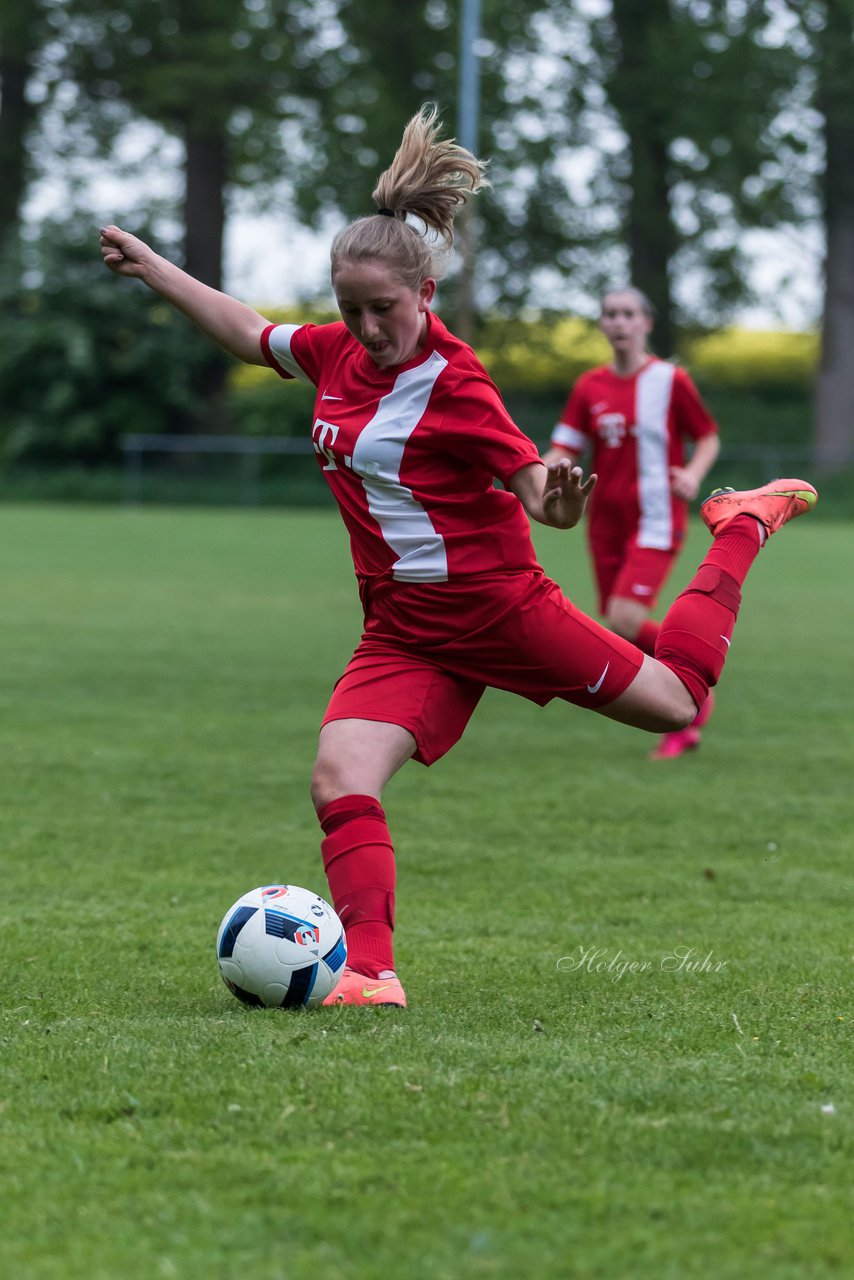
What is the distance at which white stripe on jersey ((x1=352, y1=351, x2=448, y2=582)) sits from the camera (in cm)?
418

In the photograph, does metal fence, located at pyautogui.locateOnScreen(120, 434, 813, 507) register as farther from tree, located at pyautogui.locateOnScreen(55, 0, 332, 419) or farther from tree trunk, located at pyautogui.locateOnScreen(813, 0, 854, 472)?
tree, located at pyautogui.locateOnScreen(55, 0, 332, 419)

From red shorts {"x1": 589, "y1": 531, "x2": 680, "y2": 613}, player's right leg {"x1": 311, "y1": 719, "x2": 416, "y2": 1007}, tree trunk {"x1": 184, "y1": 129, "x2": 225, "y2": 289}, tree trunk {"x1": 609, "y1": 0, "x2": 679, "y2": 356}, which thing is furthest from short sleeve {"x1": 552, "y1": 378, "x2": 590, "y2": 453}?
tree trunk {"x1": 184, "y1": 129, "x2": 225, "y2": 289}

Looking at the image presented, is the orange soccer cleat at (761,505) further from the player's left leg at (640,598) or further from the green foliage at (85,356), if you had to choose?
the green foliage at (85,356)

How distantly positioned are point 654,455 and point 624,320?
2.43 feet

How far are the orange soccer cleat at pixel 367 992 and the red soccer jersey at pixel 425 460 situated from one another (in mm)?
995

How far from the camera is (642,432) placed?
29.1ft

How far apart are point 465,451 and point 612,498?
492cm

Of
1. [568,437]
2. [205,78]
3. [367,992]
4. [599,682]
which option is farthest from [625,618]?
[205,78]

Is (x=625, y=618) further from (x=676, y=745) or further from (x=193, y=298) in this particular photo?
(x=193, y=298)

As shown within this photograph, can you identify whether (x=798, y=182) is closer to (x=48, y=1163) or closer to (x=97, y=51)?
(x=97, y=51)

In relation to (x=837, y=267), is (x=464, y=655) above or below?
below

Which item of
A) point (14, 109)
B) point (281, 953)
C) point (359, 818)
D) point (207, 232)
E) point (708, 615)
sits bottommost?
point (281, 953)

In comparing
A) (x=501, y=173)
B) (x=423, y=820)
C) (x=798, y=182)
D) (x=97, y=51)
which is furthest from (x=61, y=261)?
(x=423, y=820)

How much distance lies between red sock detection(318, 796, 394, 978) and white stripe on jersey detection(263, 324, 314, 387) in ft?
3.89
